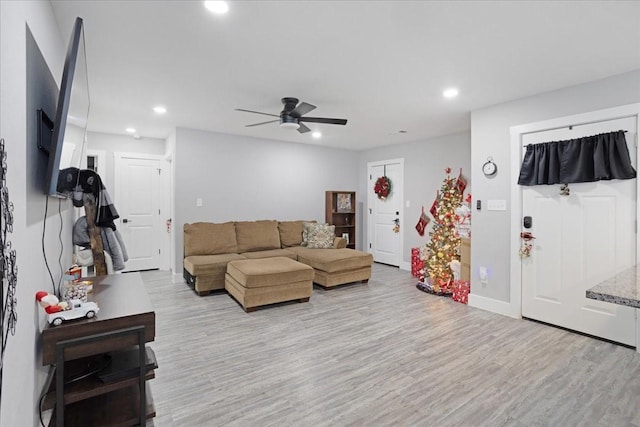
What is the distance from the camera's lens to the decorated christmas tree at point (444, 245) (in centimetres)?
457

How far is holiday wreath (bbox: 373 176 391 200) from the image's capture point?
6.50 meters

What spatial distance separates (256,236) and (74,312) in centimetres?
388

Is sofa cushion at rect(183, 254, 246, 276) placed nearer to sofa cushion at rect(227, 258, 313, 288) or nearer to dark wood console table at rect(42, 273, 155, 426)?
sofa cushion at rect(227, 258, 313, 288)

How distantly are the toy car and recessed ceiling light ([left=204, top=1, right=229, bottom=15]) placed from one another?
1801 mm

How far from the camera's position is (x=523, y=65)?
2.73 meters

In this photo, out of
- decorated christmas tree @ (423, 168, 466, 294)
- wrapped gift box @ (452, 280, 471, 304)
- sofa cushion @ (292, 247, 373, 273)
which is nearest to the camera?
wrapped gift box @ (452, 280, 471, 304)

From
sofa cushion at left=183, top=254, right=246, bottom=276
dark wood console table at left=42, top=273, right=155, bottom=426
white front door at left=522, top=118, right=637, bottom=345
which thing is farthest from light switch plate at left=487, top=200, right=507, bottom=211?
dark wood console table at left=42, top=273, right=155, bottom=426

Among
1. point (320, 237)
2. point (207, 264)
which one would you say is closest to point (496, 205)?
point (320, 237)

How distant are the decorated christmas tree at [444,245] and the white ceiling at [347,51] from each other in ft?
4.15

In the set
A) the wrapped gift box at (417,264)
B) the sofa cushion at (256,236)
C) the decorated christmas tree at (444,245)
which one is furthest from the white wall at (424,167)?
the sofa cushion at (256,236)

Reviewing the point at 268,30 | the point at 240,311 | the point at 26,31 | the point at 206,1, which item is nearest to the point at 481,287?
the point at 240,311

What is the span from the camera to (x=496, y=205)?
3.75 meters

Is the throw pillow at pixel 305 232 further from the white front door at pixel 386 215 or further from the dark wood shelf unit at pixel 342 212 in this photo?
the white front door at pixel 386 215

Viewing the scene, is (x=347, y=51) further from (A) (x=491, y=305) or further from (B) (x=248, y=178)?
(B) (x=248, y=178)
